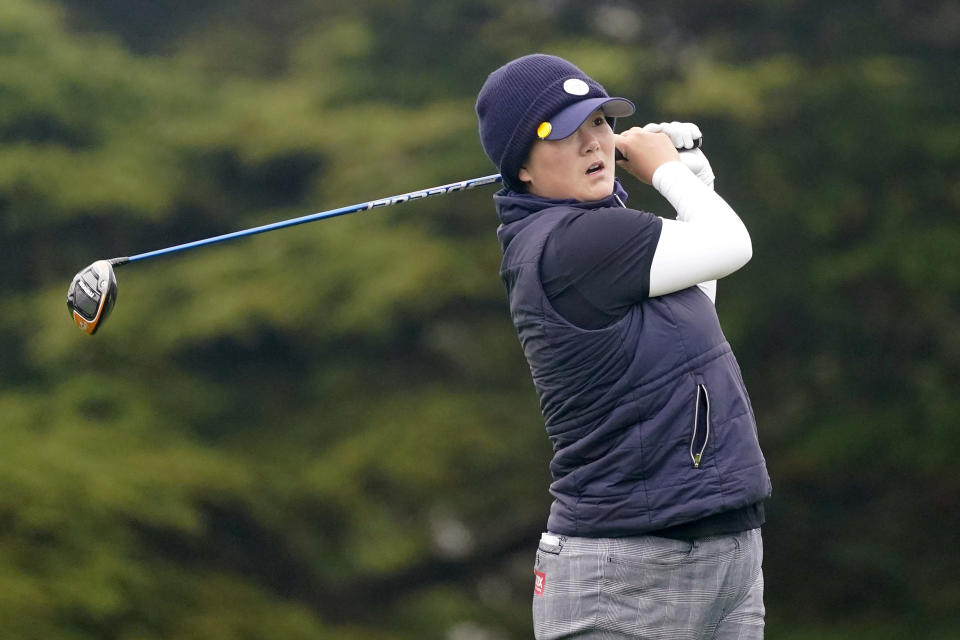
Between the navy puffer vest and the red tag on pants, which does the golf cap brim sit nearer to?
the navy puffer vest

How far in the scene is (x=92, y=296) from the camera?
8.69 ft

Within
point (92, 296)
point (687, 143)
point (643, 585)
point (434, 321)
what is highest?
point (434, 321)

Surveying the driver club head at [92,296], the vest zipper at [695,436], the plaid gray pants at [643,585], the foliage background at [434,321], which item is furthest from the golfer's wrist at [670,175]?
the foliage background at [434,321]

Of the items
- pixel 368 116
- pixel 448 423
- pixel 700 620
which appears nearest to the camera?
pixel 700 620

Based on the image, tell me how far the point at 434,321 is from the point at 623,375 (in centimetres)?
454

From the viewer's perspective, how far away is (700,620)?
6.15 feet

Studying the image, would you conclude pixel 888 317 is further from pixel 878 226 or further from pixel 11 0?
pixel 11 0

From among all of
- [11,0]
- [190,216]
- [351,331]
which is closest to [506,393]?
[351,331]

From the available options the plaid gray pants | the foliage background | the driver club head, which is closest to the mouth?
the plaid gray pants

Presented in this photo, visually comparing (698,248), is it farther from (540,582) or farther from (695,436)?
(540,582)

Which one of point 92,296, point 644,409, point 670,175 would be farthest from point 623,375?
point 92,296

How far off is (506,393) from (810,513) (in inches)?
57.7

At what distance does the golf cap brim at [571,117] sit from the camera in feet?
6.11

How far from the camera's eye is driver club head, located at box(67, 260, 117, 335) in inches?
104
